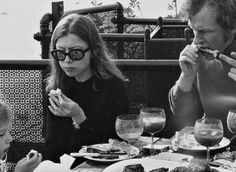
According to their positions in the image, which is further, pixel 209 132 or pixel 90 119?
pixel 90 119

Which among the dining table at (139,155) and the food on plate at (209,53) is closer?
the dining table at (139,155)

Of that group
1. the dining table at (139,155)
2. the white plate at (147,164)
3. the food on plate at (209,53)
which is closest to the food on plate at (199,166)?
the white plate at (147,164)

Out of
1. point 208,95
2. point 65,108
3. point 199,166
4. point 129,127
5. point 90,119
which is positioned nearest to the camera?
point 199,166

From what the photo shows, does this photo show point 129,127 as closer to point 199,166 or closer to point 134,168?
point 134,168

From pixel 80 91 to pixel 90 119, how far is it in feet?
0.93

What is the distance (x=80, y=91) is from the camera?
3.44 m

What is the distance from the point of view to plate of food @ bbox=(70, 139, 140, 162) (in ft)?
8.19

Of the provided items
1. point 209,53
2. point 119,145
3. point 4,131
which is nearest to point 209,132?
point 119,145

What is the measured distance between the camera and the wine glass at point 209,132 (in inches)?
93.7

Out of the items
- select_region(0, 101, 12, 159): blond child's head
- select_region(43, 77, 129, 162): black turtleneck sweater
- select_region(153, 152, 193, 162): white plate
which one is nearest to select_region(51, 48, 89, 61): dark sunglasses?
select_region(43, 77, 129, 162): black turtleneck sweater

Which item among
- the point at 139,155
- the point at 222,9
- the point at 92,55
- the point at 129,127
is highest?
the point at 222,9

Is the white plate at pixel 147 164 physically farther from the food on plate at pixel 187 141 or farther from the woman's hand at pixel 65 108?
the woman's hand at pixel 65 108

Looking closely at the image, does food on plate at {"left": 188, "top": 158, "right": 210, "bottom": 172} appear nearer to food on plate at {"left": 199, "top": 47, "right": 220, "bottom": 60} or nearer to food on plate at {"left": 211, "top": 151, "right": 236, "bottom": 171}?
food on plate at {"left": 211, "top": 151, "right": 236, "bottom": 171}

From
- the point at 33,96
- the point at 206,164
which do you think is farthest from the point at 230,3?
the point at 33,96
